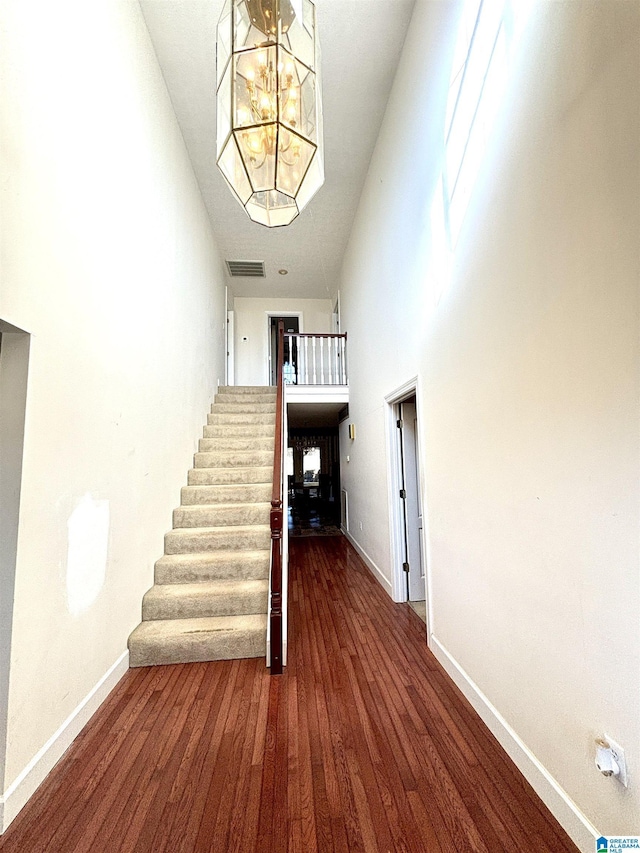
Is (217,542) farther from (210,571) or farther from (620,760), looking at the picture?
(620,760)

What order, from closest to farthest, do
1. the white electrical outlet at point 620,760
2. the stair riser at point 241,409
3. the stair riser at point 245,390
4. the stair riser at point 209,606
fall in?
the white electrical outlet at point 620,760
the stair riser at point 209,606
the stair riser at point 241,409
the stair riser at point 245,390

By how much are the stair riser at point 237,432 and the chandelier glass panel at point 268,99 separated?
3.28 m

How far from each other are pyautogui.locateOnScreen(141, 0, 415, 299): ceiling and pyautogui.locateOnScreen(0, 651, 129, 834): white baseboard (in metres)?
5.06

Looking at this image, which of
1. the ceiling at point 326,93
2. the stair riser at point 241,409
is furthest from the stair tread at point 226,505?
the ceiling at point 326,93

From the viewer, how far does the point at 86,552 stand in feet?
6.79

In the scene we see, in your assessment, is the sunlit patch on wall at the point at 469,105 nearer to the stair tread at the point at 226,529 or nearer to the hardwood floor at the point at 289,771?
the stair tread at the point at 226,529

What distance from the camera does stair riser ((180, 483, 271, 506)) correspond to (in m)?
3.86

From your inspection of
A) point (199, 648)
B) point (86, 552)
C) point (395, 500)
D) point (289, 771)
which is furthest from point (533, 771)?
point (86, 552)

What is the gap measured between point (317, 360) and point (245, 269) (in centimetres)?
235

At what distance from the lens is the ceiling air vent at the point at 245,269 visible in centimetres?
Answer: 709

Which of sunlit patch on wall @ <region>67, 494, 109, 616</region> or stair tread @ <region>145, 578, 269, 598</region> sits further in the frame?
stair tread @ <region>145, 578, 269, 598</region>

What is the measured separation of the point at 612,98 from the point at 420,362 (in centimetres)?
184

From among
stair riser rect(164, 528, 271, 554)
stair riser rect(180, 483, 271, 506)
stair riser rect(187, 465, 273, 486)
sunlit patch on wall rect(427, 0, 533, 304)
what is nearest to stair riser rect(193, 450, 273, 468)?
stair riser rect(187, 465, 273, 486)

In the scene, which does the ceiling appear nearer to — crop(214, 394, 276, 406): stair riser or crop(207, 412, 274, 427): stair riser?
crop(214, 394, 276, 406): stair riser
